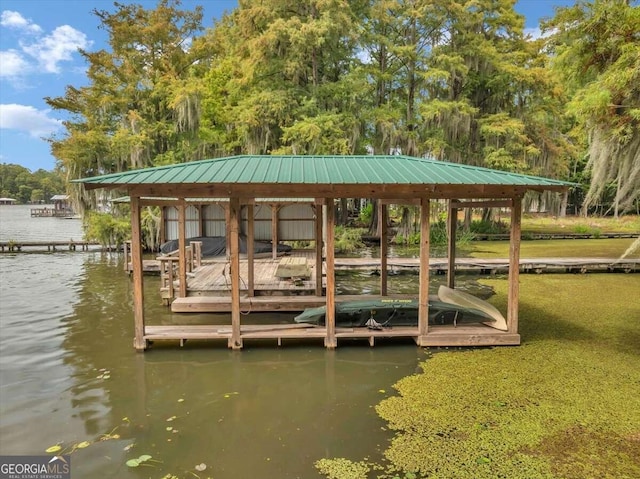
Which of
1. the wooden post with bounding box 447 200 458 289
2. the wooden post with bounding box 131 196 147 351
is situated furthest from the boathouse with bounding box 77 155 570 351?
the wooden post with bounding box 447 200 458 289

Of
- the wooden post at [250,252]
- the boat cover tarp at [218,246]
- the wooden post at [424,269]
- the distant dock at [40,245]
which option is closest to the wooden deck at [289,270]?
the wooden post at [250,252]

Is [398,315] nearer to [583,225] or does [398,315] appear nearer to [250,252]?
[250,252]

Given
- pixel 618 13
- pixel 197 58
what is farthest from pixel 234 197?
pixel 197 58

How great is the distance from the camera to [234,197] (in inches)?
258

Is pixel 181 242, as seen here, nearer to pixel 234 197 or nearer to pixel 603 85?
pixel 234 197

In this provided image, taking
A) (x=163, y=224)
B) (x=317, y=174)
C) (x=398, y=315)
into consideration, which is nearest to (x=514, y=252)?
(x=398, y=315)

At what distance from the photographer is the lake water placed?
3.94 meters

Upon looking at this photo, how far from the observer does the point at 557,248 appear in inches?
784

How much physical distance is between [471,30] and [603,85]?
61.1ft

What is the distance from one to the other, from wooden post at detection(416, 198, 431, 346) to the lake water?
→ 40 centimetres

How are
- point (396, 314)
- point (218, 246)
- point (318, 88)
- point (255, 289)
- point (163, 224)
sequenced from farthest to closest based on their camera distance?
1. point (318, 88)
2. point (163, 224)
3. point (218, 246)
4. point (255, 289)
5. point (396, 314)

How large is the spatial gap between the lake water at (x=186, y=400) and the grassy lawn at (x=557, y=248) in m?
13.1

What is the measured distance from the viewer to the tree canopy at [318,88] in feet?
60.7

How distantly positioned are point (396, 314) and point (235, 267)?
302 centimetres
